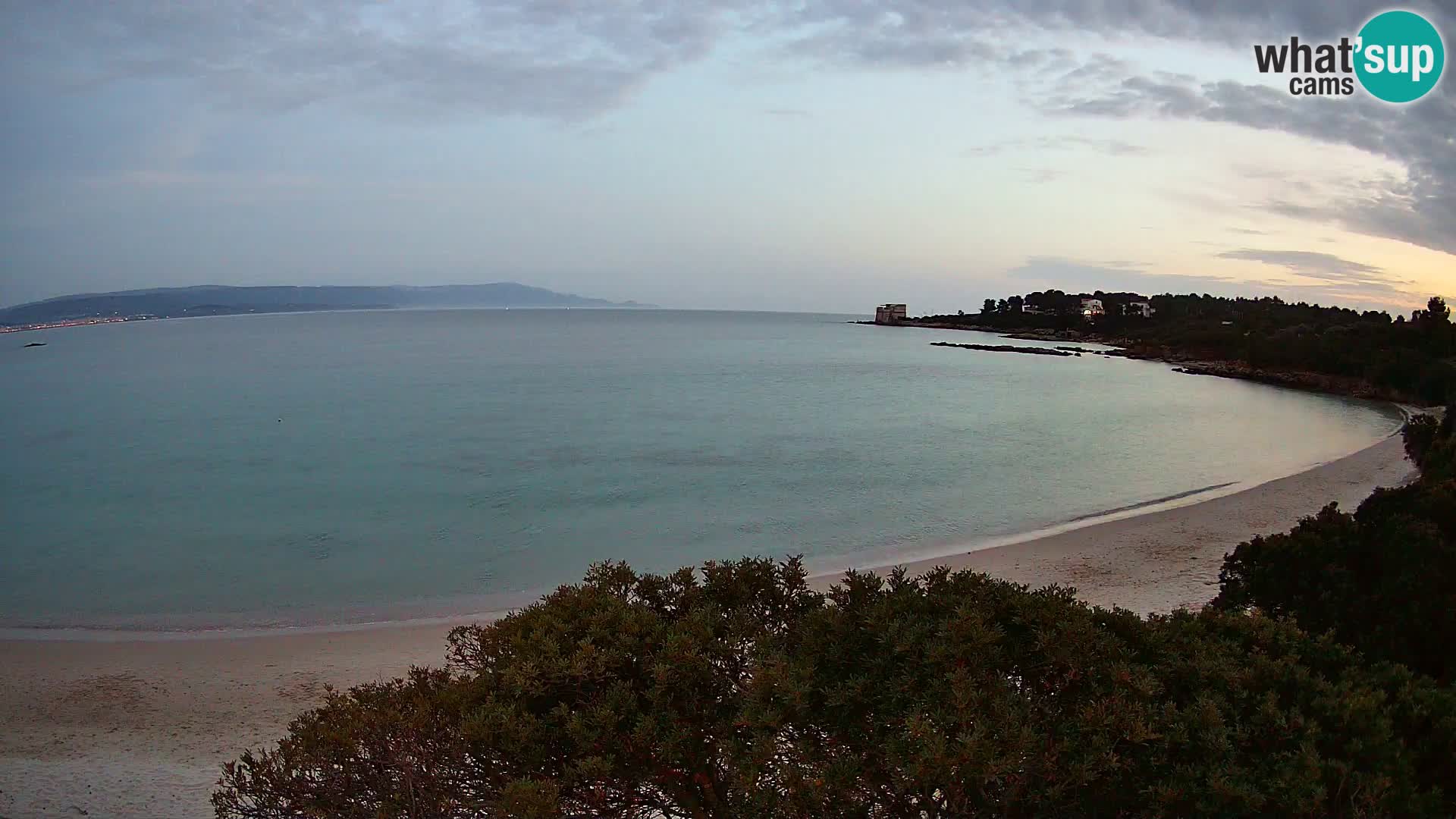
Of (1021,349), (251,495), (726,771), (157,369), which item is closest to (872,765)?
(726,771)

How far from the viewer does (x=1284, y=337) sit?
201 ft

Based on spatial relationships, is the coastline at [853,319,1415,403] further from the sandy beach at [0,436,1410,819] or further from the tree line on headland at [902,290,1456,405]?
the sandy beach at [0,436,1410,819]

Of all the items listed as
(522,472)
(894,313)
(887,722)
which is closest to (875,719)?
(887,722)

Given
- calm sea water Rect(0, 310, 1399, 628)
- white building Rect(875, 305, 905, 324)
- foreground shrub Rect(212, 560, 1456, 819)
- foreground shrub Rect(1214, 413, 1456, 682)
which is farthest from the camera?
white building Rect(875, 305, 905, 324)

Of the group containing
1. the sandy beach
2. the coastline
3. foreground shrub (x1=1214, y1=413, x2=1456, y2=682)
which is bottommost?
the sandy beach

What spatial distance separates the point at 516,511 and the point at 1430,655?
17.1m

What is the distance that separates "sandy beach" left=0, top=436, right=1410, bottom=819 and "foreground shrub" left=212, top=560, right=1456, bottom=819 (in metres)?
4.04

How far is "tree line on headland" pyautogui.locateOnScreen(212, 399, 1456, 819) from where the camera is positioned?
109 inches

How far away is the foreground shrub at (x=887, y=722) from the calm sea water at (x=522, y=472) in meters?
9.77

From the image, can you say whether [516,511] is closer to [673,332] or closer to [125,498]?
[125,498]

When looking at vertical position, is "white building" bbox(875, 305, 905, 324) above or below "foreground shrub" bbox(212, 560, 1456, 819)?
above

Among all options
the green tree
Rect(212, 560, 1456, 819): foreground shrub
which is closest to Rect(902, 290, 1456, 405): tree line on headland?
the green tree

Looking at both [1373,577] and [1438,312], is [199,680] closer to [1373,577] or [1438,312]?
[1373,577]

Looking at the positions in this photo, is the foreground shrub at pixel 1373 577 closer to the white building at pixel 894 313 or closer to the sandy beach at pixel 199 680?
the sandy beach at pixel 199 680
